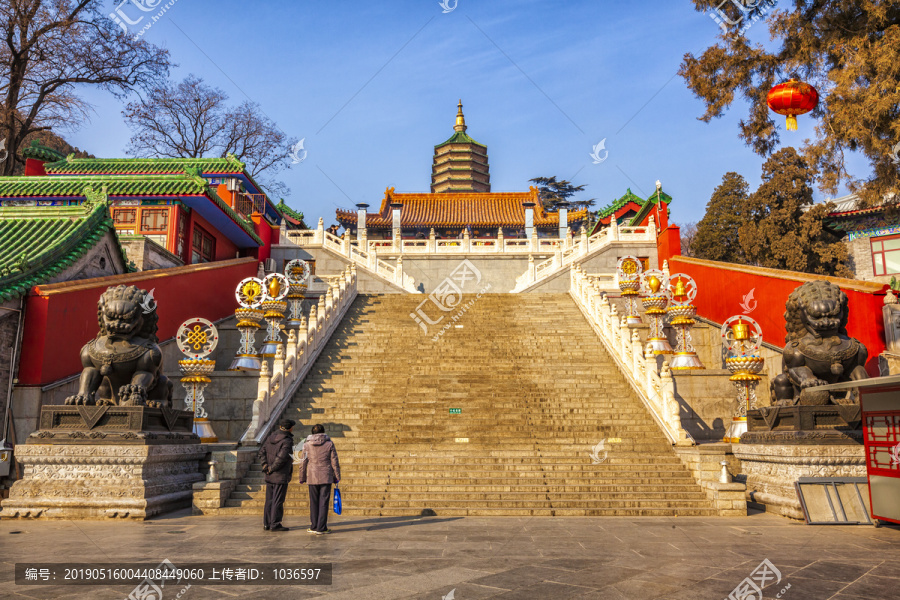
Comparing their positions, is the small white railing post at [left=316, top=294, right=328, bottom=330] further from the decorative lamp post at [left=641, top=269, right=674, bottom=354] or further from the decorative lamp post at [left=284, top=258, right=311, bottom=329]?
the decorative lamp post at [left=641, top=269, right=674, bottom=354]

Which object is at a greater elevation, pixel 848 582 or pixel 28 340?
pixel 28 340

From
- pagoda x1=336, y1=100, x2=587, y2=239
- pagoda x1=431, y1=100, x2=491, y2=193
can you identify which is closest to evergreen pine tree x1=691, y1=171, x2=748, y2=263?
pagoda x1=336, y1=100, x2=587, y2=239

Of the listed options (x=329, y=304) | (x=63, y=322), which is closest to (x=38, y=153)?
(x=329, y=304)

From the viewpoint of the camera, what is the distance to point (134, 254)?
51.4ft

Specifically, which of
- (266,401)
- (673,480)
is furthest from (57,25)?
(673,480)

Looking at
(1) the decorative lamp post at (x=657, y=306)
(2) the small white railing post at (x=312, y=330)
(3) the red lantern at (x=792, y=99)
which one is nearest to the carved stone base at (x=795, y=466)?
(3) the red lantern at (x=792, y=99)

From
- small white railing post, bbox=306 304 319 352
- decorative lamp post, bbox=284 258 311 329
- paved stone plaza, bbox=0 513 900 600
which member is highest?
decorative lamp post, bbox=284 258 311 329

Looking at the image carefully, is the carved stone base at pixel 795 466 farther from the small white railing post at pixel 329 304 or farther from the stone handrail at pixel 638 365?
the small white railing post at pixel 329 304

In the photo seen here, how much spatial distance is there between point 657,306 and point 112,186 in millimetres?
15616

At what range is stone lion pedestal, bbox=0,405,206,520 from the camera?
24.2 feet

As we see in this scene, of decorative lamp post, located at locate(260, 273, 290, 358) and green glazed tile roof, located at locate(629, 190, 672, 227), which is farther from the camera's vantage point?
green glazed tile roof, located at locate(629, 190, 672, 227)

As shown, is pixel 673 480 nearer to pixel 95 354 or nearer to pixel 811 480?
pixel 811 480

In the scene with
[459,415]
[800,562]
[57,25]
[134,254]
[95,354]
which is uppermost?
[57,25]

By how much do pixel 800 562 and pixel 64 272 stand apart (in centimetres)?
1199
